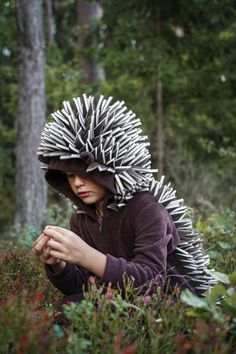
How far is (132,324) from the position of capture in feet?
7.72

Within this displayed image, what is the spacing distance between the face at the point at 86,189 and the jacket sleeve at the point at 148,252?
0.24 metres

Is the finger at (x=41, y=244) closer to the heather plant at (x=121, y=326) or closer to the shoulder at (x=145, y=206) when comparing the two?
the heather plant at (x=121, y=326)

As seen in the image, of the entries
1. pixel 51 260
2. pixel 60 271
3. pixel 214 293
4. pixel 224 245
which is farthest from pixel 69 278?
pixel 224 245

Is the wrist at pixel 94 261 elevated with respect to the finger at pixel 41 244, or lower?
lower

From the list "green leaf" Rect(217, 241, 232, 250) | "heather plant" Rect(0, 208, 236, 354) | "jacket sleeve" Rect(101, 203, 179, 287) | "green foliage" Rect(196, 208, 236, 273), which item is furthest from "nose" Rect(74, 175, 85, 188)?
"green leaf" Rect(217, 241, 232, 250)

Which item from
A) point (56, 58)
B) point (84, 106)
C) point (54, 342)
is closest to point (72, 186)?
point (84, 106)

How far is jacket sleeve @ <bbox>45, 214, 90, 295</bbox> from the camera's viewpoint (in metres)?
2.84

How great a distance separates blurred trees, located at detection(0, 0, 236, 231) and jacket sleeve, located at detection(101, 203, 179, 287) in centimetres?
635

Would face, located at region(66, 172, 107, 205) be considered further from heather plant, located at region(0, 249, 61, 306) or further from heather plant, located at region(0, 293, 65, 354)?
heather plant, located at region(0, 293, 65, 354)

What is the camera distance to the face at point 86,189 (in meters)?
2.83

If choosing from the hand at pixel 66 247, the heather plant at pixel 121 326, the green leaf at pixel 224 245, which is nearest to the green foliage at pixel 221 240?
the green leaf at pixel 224 245

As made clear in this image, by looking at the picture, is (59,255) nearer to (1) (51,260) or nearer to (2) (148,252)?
(1) (51,260)

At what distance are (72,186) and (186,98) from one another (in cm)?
802

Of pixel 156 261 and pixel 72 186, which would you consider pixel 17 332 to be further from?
pixel 72 186
